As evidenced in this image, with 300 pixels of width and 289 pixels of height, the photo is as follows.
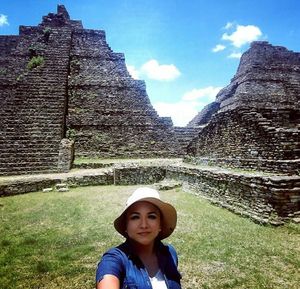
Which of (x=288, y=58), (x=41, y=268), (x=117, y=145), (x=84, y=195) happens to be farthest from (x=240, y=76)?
(x=41, y=268)

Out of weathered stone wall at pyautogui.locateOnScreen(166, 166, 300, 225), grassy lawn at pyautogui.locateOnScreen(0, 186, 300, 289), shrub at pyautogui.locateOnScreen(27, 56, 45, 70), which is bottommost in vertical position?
grassy lawn at pyautogui.locateOnScreen(0, 186, 300, 289)

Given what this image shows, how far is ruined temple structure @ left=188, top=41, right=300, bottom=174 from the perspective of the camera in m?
9.98

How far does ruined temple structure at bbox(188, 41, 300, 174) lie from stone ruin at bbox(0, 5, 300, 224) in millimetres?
40

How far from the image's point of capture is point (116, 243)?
645cm

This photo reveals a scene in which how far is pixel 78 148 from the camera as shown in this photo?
1969 centimetres

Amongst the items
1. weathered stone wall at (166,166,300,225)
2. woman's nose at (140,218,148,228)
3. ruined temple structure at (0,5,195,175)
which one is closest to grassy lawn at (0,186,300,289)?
weathered stone wall at (166,166,300,225)

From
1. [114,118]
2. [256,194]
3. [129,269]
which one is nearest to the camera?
[129,269]

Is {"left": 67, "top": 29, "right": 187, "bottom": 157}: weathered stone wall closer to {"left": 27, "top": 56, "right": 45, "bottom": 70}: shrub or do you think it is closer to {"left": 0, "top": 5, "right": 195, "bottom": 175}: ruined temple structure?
{"left": 0, "top": 5, "right": 195, "bottom": 175}: ruined temple structure

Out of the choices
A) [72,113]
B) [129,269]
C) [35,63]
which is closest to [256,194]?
[129,269]

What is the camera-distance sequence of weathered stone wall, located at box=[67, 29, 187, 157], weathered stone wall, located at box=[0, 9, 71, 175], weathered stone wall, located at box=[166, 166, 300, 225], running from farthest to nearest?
weathered stone wall, located at box=[67, 29, 187, 157]
weathered stone wall, located at box=[0, 9, 71, 175]
weathered stone wall, located at box=[166, 166, 300, 225]

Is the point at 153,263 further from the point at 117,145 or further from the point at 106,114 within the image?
the point at 106,114

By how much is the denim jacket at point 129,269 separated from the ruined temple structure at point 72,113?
14211 millimetres

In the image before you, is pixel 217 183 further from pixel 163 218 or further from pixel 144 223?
pixel 144 223

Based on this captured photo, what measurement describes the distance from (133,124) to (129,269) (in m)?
18.9
